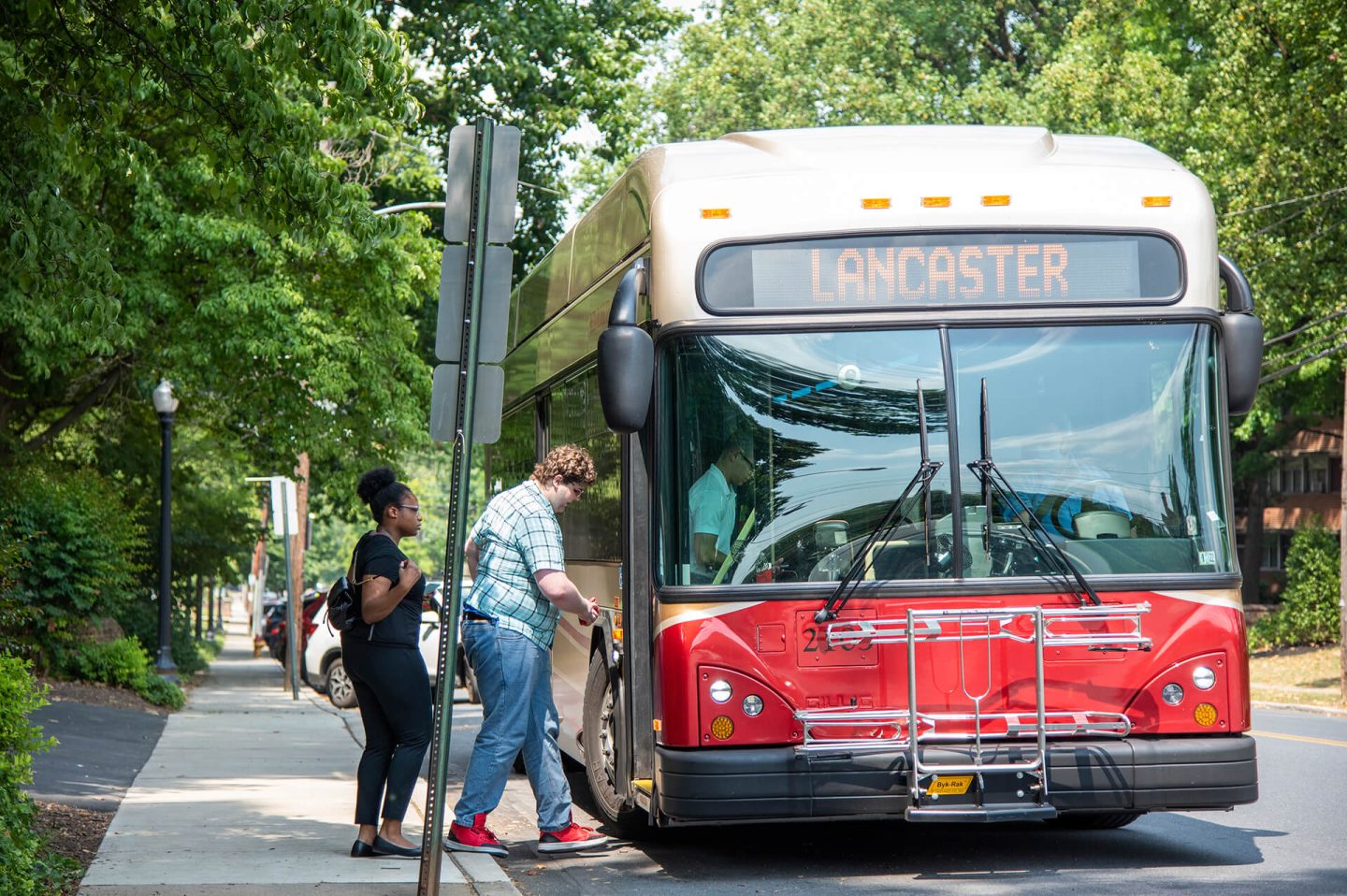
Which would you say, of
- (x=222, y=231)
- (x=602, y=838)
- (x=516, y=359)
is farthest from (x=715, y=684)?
(x=222, y=231)

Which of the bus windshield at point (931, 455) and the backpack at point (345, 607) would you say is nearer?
the bus windshield at point (931, 455)

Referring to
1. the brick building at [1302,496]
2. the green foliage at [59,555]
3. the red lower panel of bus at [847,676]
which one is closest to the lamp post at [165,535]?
the green foliage at [59,555]

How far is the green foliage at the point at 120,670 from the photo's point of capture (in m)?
20.5

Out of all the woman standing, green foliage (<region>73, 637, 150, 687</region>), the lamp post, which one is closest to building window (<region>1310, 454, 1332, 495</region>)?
the lamp post

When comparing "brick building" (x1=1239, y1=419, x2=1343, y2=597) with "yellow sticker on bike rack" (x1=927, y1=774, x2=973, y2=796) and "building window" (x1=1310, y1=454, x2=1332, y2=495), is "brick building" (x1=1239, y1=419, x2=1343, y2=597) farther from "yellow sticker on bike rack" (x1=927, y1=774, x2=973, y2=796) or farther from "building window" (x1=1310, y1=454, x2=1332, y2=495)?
"yellow sticker on bike rack" (x1=927, y1=774, x2=973, y2=796)

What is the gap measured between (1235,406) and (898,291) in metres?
1.62

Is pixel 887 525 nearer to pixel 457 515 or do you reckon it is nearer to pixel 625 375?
pixel 625 375

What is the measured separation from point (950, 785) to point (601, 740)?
7.47ft

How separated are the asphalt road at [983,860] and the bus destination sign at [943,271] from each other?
258 centimetres

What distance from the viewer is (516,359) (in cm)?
1302

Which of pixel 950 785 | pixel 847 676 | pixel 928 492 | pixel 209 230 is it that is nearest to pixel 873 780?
pixel 950 785

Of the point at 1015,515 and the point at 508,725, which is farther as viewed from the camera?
the point at 508,725

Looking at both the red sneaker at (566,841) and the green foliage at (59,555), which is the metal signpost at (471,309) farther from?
the green foliage at (59,555)

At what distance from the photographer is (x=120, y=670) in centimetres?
2069
